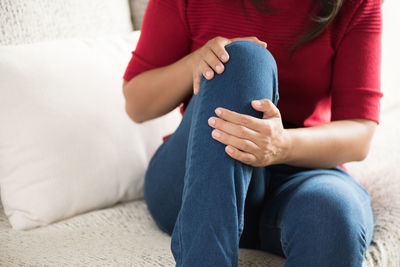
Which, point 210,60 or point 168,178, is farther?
point 168,178

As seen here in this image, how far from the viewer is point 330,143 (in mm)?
812

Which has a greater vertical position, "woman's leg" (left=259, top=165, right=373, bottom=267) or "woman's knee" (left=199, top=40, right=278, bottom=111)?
"woman's knee" (left=199, top=40, right=278, bottom=111)

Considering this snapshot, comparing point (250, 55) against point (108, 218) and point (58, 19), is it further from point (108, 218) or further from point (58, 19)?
point (58, 19)

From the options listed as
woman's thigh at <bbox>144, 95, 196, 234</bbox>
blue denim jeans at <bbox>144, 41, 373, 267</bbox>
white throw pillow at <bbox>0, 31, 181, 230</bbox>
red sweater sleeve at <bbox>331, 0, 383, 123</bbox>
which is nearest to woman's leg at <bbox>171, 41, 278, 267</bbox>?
blue denim jeans at <bbox>144, 41, 373, 267</bbox>

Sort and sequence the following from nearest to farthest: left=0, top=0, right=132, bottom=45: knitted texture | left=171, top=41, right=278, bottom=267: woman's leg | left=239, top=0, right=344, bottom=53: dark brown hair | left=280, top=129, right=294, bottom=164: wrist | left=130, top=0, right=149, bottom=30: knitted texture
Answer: left=171, top=41, right=278, bottom=267: woman's leg → left=280, top=129, right=294, bottom=164: wrist → left=239, top=0, right=344, bottom=53: dark brown hair → left=0, top=0, right=132, bottom=45: knitted texture → left=130, top=0, right=149, bottom=30: knitted texture

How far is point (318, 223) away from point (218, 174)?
0.50ft

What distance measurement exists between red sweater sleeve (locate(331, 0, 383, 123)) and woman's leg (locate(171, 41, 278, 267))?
227 mm

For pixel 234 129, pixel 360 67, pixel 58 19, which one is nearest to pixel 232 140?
pixel 234 129

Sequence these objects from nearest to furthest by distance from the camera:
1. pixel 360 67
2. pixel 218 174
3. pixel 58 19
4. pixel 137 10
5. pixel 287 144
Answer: pixel 218 174, pixel 287 144, pixel 360 67, pixel 58 19, pixel 137 10

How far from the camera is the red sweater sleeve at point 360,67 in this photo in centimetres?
86

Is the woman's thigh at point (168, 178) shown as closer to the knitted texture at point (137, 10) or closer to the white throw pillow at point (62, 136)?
the white throw pillow at point (62, 136)

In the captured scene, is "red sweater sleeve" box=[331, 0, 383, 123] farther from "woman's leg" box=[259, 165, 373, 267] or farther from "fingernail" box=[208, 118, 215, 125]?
"fingernail" box=[208, 118, 215, 125]

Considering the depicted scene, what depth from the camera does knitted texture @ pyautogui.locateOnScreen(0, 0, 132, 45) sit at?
972 mm

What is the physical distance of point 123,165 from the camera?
0.99 metres
